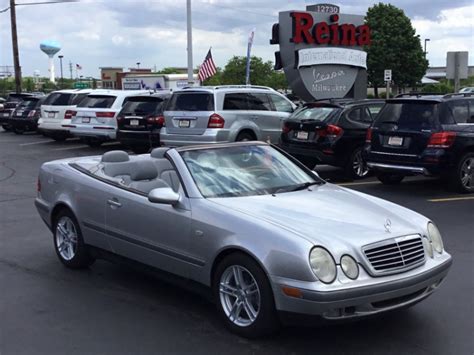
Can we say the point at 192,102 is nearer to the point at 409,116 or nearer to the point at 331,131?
the point at 331,131

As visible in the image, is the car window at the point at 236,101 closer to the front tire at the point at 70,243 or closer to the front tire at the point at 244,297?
the front tire at the point at 70,243

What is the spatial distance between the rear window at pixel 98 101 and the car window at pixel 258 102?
16.8 ft

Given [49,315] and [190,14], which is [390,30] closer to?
[190,14]

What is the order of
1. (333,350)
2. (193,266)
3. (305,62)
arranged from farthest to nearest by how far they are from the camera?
1. (305,62)
2. (193,266)
3. (333,350)

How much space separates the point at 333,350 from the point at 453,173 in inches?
266

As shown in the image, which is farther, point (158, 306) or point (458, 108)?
point (458, 108)

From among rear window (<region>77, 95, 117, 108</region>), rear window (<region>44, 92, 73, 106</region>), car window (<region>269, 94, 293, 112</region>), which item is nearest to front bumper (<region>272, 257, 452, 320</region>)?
car window (<region>269, 94, 293, 112</region>)

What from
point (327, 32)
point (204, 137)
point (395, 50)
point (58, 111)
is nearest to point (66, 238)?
point (204, 137)

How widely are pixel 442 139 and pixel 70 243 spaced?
21.0 ft

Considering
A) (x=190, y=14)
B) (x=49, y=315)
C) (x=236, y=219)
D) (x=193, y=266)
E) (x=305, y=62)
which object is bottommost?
(x=49, y=315)

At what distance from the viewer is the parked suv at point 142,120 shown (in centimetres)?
1609

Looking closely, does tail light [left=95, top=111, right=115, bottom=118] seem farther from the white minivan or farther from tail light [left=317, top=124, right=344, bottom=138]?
tail light [left=317, top=124, right=344, bottom=138]

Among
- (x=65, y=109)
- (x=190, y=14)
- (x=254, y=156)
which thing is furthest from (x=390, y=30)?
(x=254, y=156)

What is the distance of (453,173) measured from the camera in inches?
392
